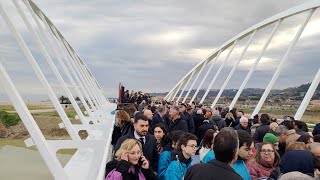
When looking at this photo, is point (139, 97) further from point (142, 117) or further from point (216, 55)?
point (142, 117)

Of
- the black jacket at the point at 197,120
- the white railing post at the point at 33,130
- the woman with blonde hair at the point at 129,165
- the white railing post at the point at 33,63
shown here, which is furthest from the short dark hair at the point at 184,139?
the black jacket at the point at 197,120

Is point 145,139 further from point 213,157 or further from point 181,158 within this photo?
point 213,157

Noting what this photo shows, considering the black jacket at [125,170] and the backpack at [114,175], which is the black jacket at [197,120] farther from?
the backpack at [114,175]

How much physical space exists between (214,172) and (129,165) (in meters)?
1.14

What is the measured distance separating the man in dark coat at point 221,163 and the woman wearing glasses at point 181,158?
1.30m

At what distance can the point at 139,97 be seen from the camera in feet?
74.6

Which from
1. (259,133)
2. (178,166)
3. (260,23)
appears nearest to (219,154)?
(178,166)

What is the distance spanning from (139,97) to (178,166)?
18.1 metres

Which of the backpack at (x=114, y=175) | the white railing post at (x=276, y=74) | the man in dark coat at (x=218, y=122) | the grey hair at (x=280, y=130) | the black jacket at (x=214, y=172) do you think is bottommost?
the backpack at (x=114, y=175)

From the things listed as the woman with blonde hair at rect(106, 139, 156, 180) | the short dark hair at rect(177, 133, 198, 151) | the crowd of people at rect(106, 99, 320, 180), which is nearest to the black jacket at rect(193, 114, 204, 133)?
the crowd of people at rect(106, 99, 320, 180)

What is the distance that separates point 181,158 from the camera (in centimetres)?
485

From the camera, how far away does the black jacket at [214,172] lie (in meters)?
3.20

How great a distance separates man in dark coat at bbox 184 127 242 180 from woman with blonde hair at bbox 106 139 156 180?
0.86 metres

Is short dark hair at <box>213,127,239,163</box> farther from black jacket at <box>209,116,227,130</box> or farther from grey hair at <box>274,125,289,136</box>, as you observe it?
black jacket at <box>209,116,227,130</box>
